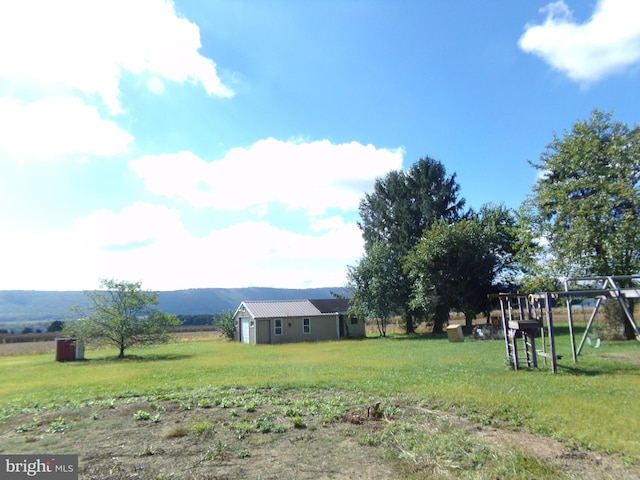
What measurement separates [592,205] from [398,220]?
20.7 metres

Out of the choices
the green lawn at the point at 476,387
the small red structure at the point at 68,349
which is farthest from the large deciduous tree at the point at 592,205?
the small red structure at the point at 68,349

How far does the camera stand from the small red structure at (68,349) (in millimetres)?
24797

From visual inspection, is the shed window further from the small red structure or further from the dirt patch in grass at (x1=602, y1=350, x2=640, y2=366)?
the dirt patch in grass at (x1=602, y1=350, x2=640, y2=366)

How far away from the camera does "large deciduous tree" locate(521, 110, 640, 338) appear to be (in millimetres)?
19656

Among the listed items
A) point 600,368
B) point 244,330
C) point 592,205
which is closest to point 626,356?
point 600,368

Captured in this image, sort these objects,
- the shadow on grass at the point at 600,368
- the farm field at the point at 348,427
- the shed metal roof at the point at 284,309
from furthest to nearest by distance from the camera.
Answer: the shed metal roof at the point at 284,309 → the shadow on grass at the point at 600,368 → the farm field at the point at 348,427

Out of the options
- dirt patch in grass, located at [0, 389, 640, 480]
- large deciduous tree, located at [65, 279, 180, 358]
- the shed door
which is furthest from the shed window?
dirt patch in grass, located at [0, 389, 640, 480]

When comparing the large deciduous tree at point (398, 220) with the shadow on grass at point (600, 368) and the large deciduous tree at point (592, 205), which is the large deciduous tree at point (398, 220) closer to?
the large deciduous tree at point (592, 205)

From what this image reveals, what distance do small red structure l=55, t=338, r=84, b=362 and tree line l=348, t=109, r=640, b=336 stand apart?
19980 millimetres

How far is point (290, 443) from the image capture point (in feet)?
19.5

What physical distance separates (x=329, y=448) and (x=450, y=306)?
1169 inches

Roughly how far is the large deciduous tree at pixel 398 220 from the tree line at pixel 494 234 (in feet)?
0.30

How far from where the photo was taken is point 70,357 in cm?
2498

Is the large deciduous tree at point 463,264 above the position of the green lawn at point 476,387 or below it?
above
